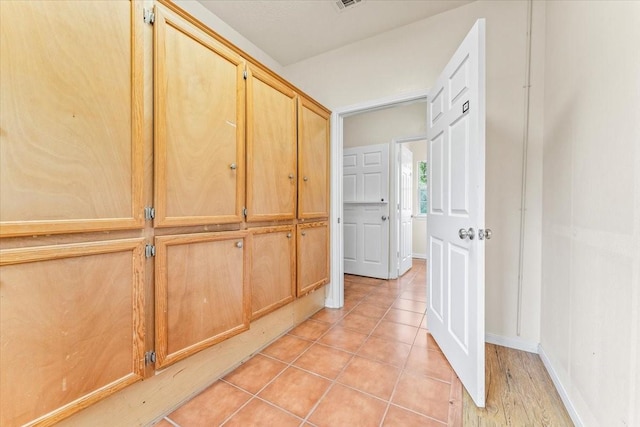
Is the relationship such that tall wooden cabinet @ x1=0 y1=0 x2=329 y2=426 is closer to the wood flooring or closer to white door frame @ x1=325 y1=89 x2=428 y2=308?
white door frame @ x1=325 y1=89 x2=428 y2=308

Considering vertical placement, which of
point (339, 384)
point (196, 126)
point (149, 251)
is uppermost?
point (196, 126)

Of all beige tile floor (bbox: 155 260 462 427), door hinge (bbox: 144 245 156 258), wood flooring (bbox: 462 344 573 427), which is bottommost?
beige tile floor (bbox: 155 260 462 427)

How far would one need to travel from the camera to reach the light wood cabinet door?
7.16 ft

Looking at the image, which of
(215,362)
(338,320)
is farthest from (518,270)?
(215,362)

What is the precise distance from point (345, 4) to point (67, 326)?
8.43 feet

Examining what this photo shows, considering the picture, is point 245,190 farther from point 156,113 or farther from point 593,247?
point 593,247

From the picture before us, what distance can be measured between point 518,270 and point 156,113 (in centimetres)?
244

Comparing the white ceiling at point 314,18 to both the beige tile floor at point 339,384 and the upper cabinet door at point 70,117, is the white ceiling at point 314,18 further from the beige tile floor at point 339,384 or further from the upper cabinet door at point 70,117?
Result: the beige tile floor at point 339,384

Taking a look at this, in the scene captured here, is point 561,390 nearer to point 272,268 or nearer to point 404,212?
A: point 272,268

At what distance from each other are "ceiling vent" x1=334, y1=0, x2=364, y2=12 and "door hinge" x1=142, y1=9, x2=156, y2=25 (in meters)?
1.43

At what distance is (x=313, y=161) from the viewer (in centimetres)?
234

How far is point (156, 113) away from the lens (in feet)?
3.82

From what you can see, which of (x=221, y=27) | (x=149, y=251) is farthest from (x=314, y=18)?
(x=149, y=251)

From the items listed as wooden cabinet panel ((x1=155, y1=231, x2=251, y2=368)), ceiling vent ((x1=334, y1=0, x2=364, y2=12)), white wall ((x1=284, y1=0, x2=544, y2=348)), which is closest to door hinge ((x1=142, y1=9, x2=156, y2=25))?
wooden cabinet panel ((x1=155, y1=231, x2=251, y2=368))
